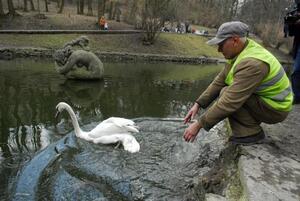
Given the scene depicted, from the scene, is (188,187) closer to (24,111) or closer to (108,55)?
(24,111)

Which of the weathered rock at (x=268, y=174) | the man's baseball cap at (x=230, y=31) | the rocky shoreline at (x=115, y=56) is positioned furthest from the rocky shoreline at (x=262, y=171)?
the rocky shoreline at (x=115, y=56)

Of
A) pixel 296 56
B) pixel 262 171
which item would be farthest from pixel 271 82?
pixel 296 56

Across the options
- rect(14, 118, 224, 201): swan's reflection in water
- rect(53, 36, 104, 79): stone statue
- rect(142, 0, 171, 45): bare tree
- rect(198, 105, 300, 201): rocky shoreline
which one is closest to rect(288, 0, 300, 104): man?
rect(14, 118, 224, 201): swan's reflection in water

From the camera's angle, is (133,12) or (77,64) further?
(133,12)

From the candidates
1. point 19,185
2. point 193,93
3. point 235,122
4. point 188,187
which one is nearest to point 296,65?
point 235,122

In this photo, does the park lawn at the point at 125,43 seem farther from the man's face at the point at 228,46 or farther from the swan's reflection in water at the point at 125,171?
the man's face at the point at 228,46

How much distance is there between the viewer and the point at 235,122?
4621mm

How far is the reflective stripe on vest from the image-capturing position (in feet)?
13.8

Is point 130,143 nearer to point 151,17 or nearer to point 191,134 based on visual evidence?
point 191,134

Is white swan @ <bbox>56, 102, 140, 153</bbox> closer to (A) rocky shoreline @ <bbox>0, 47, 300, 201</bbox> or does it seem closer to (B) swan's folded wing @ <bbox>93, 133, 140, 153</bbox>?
(B) swan's folded wing @ <bbox>93, 133, 140, 153</bbox>

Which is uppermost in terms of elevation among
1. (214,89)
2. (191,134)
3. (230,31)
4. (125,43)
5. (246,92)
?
(230,31)

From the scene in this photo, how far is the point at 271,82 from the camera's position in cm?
429

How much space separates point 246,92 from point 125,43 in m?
27.6

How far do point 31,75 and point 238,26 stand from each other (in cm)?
1307
